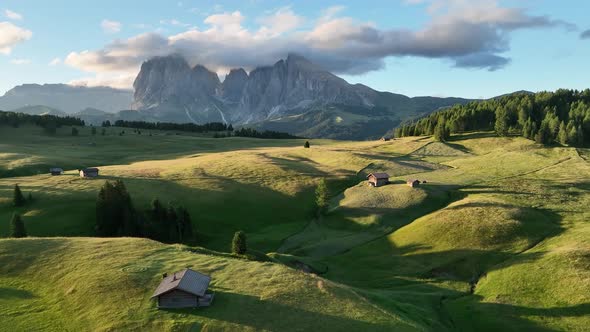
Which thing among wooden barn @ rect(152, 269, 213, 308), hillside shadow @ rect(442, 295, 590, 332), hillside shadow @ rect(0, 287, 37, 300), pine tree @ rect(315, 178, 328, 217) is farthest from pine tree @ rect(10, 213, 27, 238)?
hillside shadow @ rect(442, 295, 590, 332)

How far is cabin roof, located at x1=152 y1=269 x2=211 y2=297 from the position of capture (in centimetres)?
3719

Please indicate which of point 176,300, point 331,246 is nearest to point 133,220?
point 331,246

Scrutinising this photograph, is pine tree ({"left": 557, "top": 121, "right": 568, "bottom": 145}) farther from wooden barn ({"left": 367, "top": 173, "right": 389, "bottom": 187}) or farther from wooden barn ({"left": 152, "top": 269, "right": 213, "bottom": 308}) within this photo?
wooden barn ({"left": 152, "top": 269, "right": 213, "bottom": 308})

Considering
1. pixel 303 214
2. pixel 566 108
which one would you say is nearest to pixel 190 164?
pixel 303 214

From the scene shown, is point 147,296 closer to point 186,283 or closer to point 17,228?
point 186,283

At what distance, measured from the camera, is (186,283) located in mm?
38156

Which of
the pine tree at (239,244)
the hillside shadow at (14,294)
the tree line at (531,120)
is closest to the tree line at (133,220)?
the pine tree at (239,244)

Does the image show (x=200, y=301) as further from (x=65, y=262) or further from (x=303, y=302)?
(x=65, y=262)

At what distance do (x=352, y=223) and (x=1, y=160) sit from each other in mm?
119176

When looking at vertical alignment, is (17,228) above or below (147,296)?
below

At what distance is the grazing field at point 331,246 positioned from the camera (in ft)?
127

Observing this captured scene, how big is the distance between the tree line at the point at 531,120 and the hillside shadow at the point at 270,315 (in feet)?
477

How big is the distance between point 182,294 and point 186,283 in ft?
3.45

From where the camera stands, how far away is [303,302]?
39.0 m
